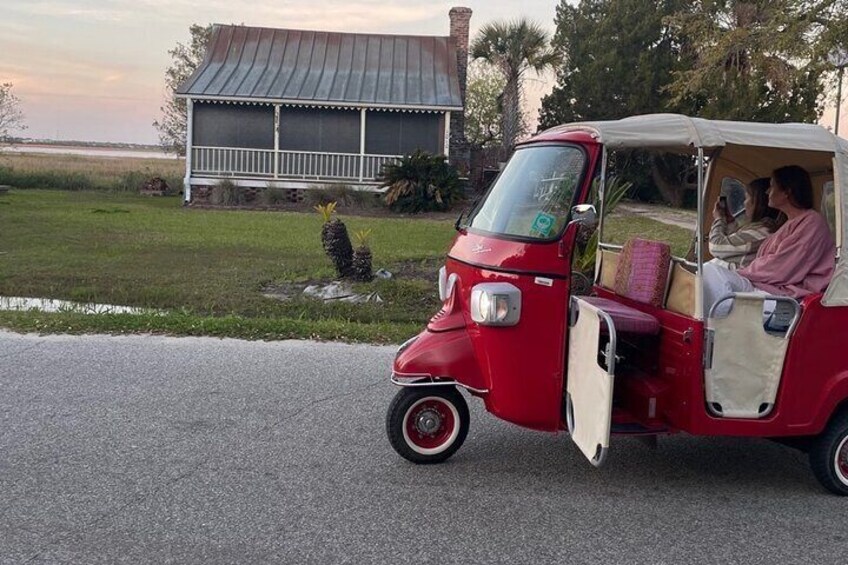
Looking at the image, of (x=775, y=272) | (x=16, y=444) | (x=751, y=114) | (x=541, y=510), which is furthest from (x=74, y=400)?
(x=751, y=114)

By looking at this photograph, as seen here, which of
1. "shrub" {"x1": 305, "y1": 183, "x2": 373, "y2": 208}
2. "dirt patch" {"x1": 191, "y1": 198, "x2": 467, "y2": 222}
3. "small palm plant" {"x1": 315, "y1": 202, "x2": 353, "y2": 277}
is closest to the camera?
"small palm plant" {"x1": 315, "y1": 202, "x2": 353, "y2": 277}

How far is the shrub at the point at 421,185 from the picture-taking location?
2561cm

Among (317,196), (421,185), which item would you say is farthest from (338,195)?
(421,185)

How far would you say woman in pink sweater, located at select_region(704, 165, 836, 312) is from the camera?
190 inches

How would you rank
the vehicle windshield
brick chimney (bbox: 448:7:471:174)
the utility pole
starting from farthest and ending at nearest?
brick chimney (bbox: 448:7:471:174) < the utility pole < the vehicle windshield

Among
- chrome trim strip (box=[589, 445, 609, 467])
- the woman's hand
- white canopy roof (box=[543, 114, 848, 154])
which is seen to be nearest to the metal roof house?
the woman's hand

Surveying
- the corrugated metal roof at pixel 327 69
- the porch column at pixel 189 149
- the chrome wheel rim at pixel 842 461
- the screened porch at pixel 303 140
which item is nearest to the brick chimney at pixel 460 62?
the corrugated metal roof at pixel 327 69

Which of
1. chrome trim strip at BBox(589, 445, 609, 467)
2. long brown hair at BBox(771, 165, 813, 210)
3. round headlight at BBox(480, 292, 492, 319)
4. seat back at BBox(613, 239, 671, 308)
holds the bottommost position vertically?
chrome trim strip at BBox(589, 445, 609, 467)

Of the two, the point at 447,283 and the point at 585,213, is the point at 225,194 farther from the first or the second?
the point at 585,213

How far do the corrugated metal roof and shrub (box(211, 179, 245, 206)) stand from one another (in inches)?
115

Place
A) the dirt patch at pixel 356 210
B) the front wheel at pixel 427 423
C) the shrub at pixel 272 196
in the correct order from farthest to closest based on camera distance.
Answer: the shrub at pixel 272 196
the dirt patch at pixel 356 210
the front wheel at pixel 427 423

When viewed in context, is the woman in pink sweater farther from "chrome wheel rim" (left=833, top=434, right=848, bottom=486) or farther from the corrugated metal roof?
the corrugated metal roof

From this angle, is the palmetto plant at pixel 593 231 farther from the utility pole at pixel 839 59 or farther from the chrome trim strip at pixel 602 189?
the utility pole at pixel 839 59

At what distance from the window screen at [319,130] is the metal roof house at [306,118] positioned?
0.03m
